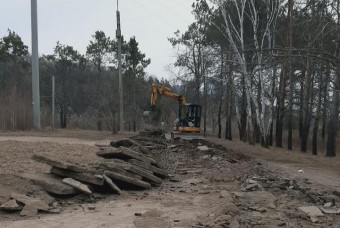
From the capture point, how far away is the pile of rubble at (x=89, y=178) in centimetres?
870

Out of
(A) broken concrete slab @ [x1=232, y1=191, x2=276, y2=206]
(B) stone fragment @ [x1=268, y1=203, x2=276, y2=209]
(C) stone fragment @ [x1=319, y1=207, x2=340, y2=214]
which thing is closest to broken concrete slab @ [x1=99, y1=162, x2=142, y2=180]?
(A) broken concrete slab @ [x1=232, y1=191, x2=276, y2=206]

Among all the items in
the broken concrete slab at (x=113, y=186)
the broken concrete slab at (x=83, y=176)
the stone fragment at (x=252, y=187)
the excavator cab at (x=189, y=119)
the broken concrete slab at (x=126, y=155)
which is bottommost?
the stone fragment at (x=252, y=187)

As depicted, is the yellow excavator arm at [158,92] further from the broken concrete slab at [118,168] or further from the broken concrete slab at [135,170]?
the broken concrete slab at [118,168]

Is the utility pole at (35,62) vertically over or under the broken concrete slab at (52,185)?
over

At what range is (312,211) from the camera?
8805 millimetres

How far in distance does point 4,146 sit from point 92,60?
4778 cm

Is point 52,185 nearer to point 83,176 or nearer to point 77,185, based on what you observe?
point 77,185

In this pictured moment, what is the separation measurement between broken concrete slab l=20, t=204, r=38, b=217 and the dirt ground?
0.14 meters

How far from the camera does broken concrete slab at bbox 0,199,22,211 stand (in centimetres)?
836

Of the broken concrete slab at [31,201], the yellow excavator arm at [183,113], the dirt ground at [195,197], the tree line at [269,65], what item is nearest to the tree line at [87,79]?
the tree line at [269,65]

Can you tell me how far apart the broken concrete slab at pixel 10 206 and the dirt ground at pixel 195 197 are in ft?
0.41

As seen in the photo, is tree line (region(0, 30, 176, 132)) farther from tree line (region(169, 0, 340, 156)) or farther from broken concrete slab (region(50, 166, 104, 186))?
broken concrete slab (region(50, 166, 104, 186))

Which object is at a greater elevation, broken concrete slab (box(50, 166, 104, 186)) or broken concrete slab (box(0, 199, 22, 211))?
Answer: broken concrete slab (box(50, 166, 104, 186))

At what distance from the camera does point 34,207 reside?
28.0ft
